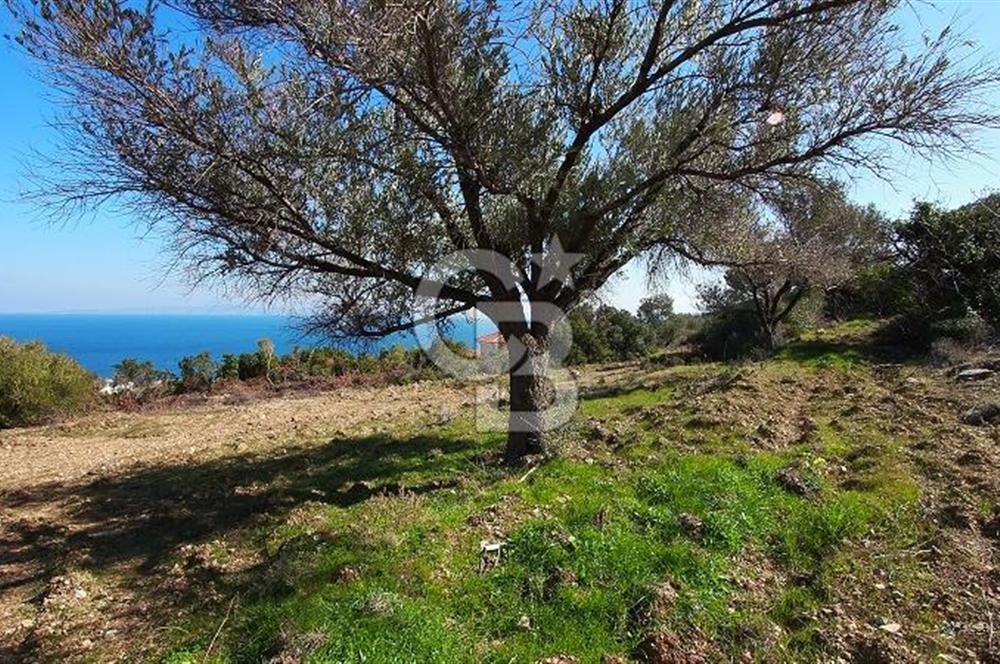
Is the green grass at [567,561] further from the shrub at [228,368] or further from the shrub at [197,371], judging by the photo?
the shrub at [228,368]

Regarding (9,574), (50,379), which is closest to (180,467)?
(9,574)

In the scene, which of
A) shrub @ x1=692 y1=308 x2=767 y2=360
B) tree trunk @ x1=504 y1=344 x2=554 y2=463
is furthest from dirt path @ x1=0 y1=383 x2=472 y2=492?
shrub @ x1=692 y1=308 x2=767 y2=360

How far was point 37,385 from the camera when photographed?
15203 millimetres

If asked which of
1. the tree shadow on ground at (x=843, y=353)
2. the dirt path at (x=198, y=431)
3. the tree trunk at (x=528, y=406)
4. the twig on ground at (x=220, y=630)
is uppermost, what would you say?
the tree shadow on ground at (x=843, y=353)

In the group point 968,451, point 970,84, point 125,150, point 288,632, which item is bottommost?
point 288,632

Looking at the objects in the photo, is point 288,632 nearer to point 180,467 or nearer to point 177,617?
point 177,617

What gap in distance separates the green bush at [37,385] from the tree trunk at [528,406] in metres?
12.9

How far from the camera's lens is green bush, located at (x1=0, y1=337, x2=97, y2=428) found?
583 inches

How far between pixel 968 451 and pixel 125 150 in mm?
9073

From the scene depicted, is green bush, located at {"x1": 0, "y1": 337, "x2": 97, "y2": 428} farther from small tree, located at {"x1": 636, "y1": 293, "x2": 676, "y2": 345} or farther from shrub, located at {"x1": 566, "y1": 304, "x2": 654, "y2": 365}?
small tree, located at {"x1": 636, "y1": 293, "x2": 676, "y2": 345}

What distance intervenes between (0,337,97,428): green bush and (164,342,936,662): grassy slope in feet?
37.6

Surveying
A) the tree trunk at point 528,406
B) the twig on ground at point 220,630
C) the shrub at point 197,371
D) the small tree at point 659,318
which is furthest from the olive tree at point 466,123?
the small tree at point 659,318

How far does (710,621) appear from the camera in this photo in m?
4.14

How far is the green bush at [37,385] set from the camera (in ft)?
48.6
